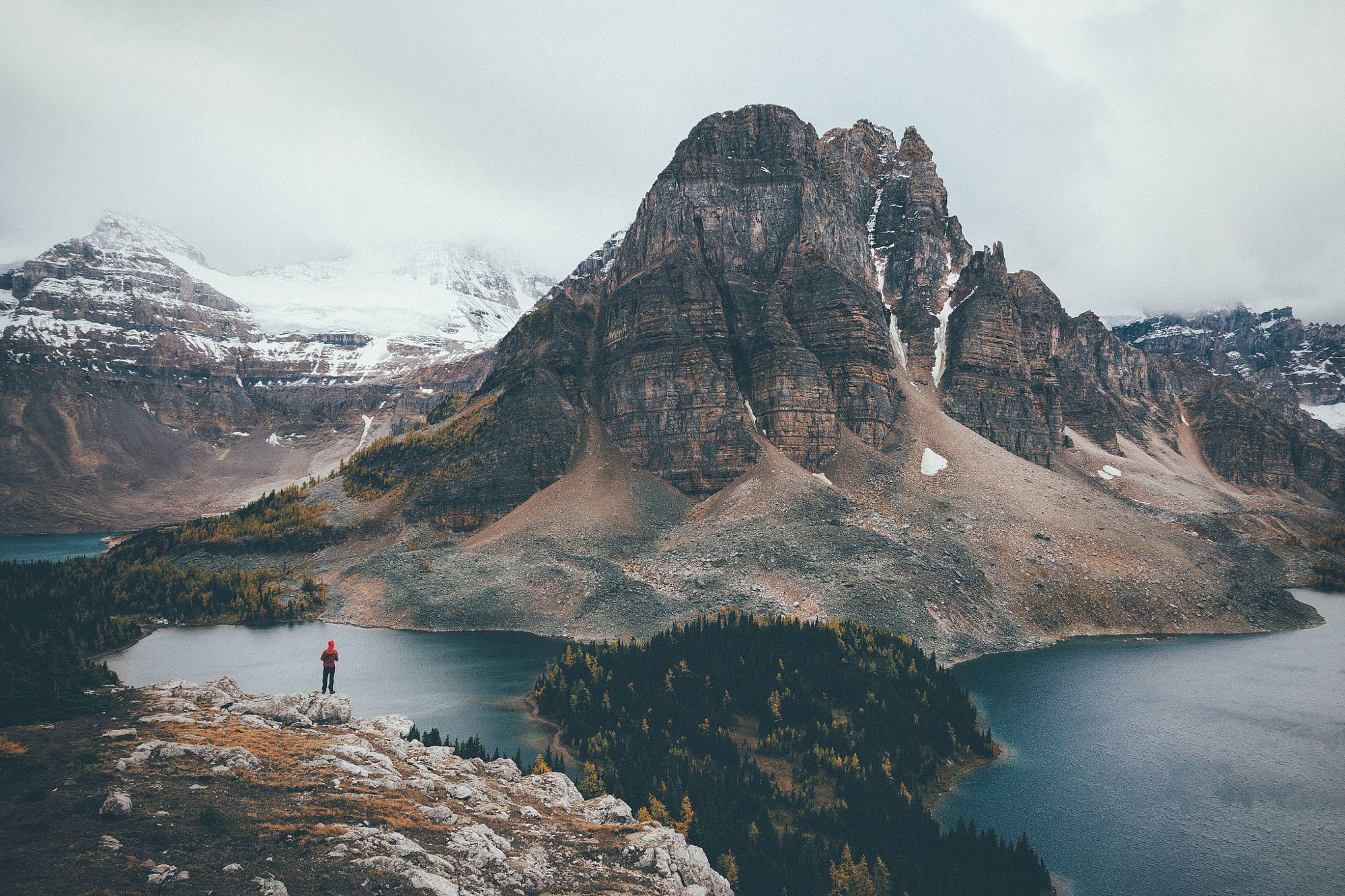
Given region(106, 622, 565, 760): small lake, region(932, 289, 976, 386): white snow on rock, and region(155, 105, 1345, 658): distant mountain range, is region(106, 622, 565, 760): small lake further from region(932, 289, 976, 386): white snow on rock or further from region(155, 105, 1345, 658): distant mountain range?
region(932, 289, 976, 386): white snow on rock

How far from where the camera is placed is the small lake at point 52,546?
138500 millimetres

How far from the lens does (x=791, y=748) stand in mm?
48031

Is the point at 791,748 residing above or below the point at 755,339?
below

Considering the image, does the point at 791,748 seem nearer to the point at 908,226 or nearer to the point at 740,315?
the point at 740,315

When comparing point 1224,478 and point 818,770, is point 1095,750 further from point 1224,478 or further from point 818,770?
point 1224,478

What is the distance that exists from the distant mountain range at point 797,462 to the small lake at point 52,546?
69377 mm

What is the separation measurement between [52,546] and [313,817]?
194m

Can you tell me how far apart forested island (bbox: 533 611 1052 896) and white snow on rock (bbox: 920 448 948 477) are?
149 ft

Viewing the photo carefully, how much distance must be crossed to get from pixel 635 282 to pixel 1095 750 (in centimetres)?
9942

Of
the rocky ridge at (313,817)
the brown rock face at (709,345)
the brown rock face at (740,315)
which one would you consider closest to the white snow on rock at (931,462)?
the brown rock face at (740,315)

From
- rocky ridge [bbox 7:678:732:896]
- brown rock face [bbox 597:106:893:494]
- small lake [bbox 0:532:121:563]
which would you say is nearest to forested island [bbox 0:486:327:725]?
rocky ridge [bbox 7:678:732:896]

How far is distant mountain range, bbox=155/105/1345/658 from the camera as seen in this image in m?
83.8

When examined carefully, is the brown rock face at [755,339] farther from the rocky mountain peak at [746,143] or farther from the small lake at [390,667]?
the small lake at [390,667]

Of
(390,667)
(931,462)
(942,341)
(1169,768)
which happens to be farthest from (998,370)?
(390,667)
